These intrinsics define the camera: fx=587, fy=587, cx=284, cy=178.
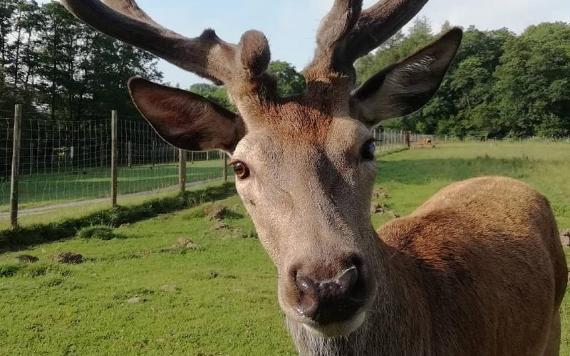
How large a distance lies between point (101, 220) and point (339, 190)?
1190 cm

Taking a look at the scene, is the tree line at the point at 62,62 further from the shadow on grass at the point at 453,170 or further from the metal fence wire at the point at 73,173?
the shadow on grass at the point at 453,170

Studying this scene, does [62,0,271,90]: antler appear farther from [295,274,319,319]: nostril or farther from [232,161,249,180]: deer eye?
[295,274,319,319]: nostril

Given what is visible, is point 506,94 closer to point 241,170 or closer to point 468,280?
point 468,280

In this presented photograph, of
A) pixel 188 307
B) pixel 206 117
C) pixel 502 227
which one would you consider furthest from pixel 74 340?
pixel 502 227

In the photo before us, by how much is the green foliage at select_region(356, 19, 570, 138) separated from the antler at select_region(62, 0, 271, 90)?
274 ft

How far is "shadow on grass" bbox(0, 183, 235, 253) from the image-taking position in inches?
468

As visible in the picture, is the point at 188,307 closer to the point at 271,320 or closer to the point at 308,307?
the point at 271,320

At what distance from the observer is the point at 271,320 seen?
24.7ft

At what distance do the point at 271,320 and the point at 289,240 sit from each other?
4912 millimetres

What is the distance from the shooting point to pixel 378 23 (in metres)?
3.74

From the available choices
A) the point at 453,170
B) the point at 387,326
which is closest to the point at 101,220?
the point at 387,326

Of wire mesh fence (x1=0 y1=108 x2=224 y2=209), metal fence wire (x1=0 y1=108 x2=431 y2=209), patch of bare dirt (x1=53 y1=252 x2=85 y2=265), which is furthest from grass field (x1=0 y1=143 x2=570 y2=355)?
wire mesh fence (x1=0 y1=108 x2=224 y2=209)

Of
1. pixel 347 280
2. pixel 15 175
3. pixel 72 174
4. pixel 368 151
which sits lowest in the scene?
pixel 72 174

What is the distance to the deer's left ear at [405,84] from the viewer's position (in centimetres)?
359
